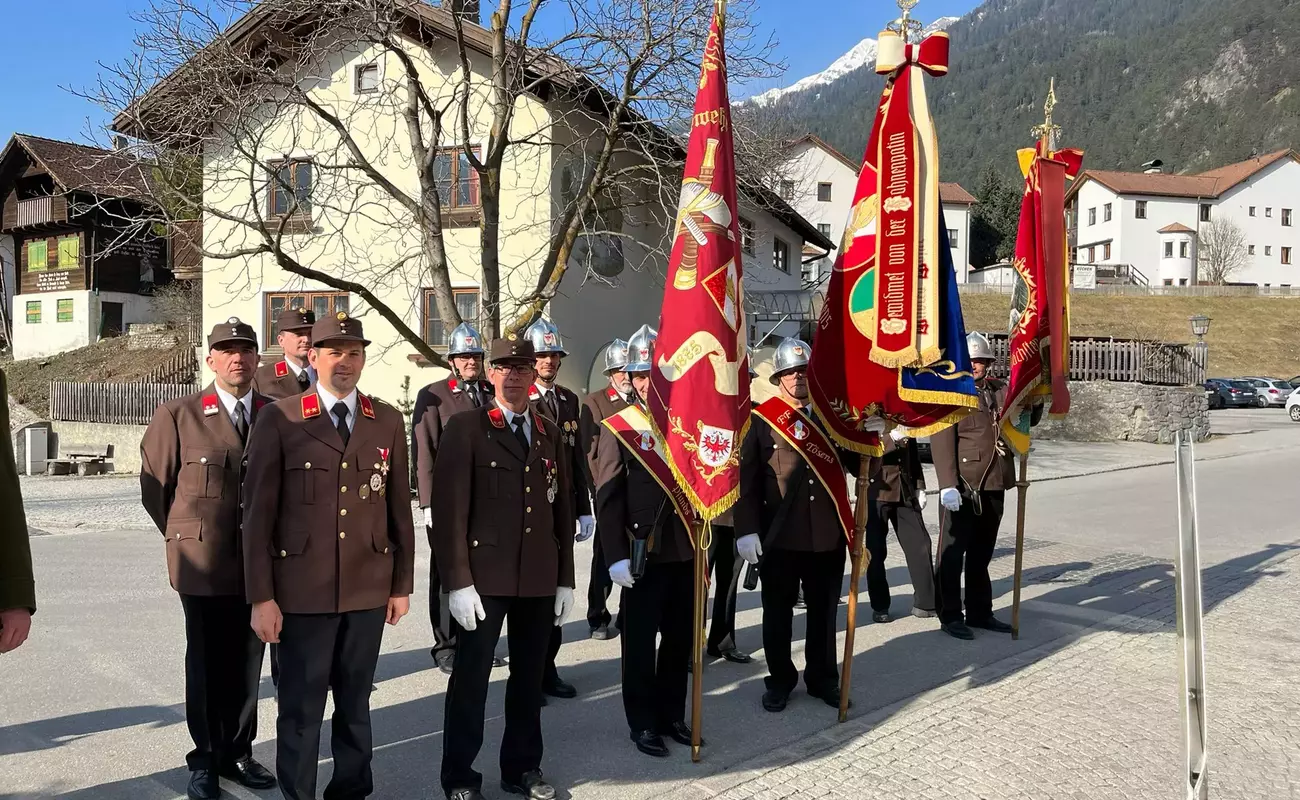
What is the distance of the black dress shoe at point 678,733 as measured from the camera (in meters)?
5.14

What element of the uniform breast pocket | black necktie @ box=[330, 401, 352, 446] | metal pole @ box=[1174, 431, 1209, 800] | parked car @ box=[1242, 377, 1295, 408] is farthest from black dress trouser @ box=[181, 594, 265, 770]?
parked car @ box=[1242, 377, 1295, 408]

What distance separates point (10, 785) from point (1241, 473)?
21.1m

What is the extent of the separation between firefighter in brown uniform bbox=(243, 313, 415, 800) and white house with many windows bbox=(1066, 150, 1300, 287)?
3292 inches

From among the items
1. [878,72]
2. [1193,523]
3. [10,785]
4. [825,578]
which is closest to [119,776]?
[10,785]

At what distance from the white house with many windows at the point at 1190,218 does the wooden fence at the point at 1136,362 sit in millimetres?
56258

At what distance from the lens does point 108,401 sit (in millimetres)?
27266

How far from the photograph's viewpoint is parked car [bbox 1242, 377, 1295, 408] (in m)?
43.3

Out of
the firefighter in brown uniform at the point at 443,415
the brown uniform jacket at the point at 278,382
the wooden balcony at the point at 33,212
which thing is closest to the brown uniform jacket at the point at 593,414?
the firefighter in brown uniform at the point at 443,415

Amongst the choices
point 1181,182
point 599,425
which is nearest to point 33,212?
point 599,425

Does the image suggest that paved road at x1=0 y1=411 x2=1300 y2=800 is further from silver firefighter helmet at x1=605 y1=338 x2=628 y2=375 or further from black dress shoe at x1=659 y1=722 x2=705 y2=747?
silver firefighter helmet at x1=605 y1=338 x2=628 y2=375

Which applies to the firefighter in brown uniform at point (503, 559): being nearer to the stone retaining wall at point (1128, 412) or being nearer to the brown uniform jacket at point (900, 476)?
the brown uniform jacket at point (900, 476)

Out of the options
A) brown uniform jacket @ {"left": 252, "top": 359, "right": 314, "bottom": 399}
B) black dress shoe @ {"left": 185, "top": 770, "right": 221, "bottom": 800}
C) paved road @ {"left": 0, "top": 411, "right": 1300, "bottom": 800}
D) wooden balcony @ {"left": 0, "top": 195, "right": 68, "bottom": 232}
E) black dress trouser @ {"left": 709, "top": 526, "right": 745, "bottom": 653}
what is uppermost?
wooden balcony @ {"left": 0, "top": 195, "right": 68, "bottom": 232}

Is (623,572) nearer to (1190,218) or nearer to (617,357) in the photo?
(617,357)

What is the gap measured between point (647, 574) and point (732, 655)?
1.81 meters
